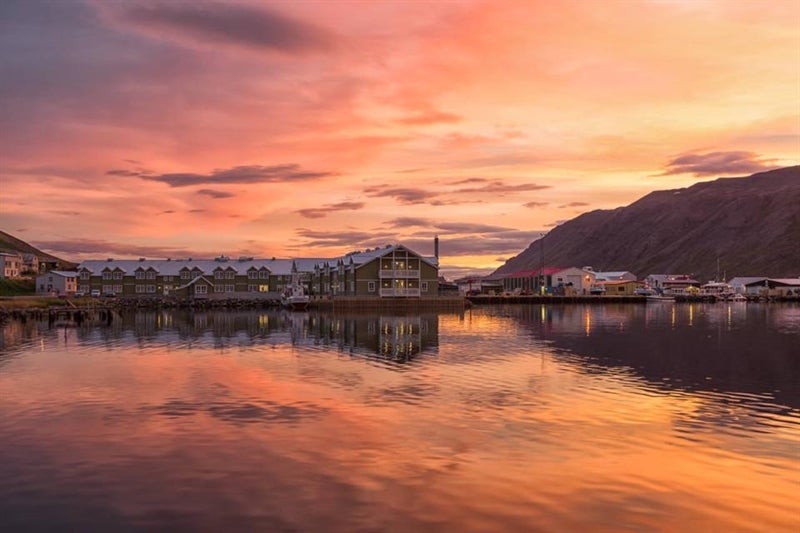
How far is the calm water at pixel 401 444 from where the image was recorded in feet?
50.3

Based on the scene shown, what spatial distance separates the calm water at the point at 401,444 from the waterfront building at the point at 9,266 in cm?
16574

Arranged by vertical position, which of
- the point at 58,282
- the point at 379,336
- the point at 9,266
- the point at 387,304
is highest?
the point at 9,266

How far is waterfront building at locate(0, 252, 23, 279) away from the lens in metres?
188

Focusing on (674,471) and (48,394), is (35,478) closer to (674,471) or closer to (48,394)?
(48,394)

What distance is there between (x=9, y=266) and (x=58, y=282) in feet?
104

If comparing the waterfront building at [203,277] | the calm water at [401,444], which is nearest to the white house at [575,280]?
the waterfront building at [203,277]

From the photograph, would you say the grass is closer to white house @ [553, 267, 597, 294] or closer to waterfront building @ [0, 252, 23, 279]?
waterfront building @ [0, 252, 23, 279]

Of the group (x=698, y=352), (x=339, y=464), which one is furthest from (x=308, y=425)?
(x=698, y=352)

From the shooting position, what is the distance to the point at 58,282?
171000mm

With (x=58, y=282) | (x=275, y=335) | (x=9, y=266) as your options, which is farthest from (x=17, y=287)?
(x=275, y=335)

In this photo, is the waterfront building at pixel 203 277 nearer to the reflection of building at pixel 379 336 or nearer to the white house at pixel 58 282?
the white house at pixel 58 282

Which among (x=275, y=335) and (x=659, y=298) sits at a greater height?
(x=659, y=298)

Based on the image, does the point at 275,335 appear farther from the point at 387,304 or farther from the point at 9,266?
the point at 9,266

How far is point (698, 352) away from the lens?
49219 mm
